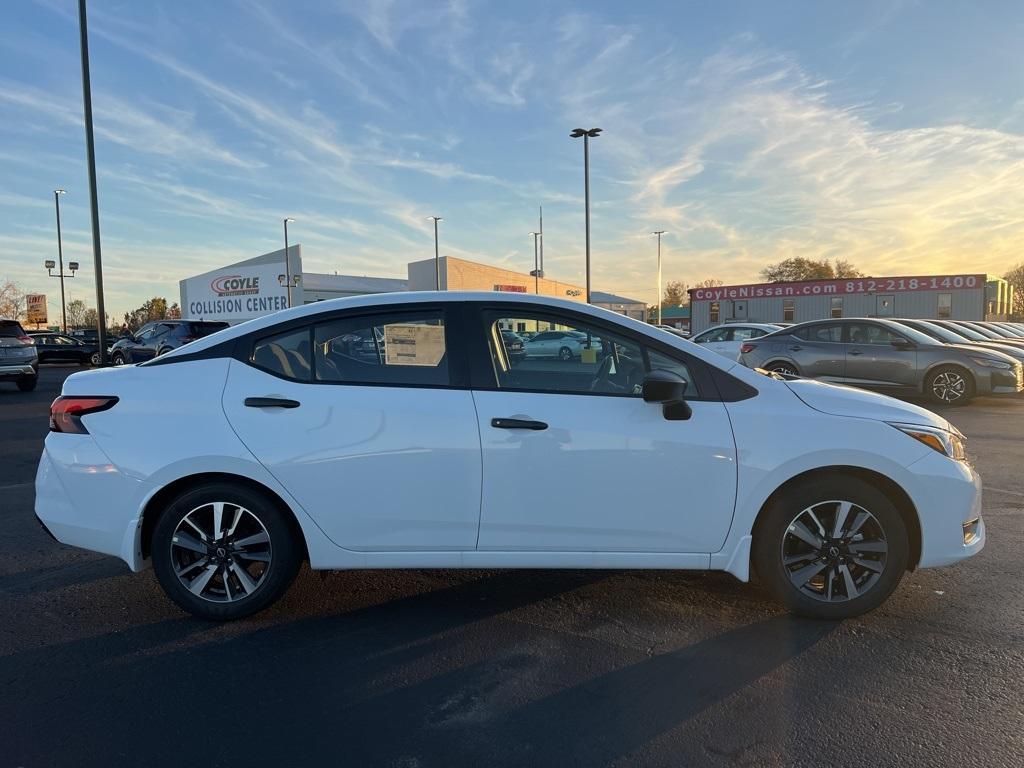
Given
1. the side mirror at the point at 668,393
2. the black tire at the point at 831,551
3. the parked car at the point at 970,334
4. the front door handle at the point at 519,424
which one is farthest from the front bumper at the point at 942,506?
the parked car at the point at 970,334

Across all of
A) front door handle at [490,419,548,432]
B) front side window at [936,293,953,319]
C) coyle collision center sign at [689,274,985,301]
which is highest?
coyle collision center sign at [689,274,985,301]

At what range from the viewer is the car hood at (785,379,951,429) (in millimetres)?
3387

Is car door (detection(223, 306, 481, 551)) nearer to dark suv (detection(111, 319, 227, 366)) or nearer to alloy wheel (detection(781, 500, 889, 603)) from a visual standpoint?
alloy wheel (detection(781, 500, 889, 603))

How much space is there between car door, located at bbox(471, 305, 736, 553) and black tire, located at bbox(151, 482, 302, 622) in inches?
39.3

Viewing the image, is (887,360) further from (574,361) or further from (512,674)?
(512,674)

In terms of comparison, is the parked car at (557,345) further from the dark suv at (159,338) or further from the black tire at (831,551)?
the dark suv at (159,338)

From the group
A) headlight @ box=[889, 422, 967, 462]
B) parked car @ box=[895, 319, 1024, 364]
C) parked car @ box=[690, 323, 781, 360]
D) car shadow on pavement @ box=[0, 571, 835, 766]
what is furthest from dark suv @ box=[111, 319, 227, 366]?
headlight @ box=[889, 422, 967, 462]

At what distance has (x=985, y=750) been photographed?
2.41 m

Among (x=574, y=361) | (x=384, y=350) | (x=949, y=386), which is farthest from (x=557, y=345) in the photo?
(x=949, y=386)

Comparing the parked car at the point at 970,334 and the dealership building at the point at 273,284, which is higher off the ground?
the dealership building at the point at 273,284

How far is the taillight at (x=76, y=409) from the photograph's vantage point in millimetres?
3488

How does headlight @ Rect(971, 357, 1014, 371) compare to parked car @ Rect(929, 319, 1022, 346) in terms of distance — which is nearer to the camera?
headlight @ Rect(971, 357, 1014, 371)

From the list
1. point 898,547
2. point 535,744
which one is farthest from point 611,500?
point 898,547

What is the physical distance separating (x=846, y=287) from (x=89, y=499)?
4693 centimetres
